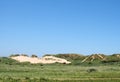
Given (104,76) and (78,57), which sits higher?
(78,57)

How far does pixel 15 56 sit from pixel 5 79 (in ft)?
103

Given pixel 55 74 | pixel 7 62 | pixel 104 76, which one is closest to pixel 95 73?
pixel 104 76

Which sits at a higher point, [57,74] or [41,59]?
[41,59]

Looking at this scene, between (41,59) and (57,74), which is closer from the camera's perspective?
(57,74)

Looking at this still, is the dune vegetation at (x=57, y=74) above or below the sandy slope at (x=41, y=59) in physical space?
below

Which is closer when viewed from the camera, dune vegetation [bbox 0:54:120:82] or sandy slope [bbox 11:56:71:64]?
dune vegetation [bbox 0:54:120:82]

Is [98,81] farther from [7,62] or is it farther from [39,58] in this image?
[39,58]

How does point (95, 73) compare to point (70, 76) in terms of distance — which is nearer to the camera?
point (70, 76)

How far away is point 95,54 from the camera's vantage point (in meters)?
68.6

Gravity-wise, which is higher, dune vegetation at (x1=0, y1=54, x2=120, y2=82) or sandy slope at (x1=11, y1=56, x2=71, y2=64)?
sandy slope at (x1=11, y1=56, x2=71, y2=64)

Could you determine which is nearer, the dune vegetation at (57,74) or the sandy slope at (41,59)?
the dune vegetation at (57,74)

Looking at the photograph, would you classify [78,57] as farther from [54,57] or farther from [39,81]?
[39,81]

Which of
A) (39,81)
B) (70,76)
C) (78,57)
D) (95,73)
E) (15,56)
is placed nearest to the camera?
(39,81)

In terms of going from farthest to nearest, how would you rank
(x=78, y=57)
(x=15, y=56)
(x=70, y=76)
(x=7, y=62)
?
(x=78, y=57) → (x=15, y=56) → (x=7, y=62) → (x=70, y=76)
